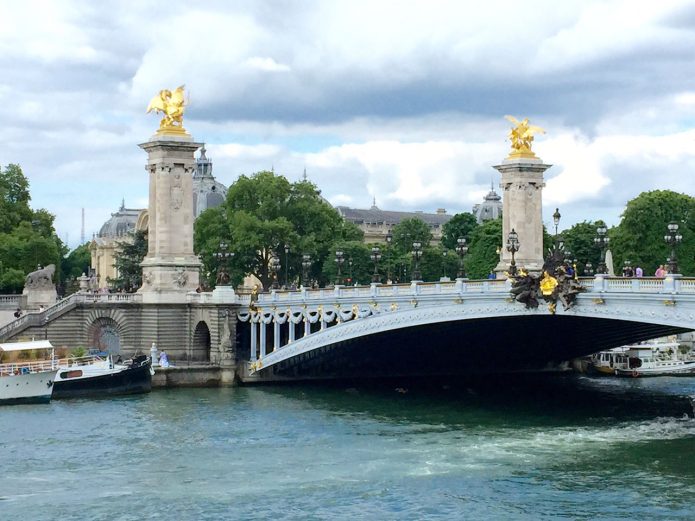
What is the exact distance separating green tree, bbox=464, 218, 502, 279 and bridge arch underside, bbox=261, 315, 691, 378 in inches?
750

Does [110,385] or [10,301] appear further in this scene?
[10,301]

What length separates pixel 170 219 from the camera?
228 ft

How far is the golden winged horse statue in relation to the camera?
69.8 metres

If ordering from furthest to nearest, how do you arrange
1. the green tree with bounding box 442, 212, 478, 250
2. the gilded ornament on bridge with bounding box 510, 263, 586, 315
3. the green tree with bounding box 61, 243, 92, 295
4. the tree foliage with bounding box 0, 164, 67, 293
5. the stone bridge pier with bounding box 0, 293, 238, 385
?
the green tree with bounding box 61, 243, 92, 295 < the green tree with bounding box 442, 212, 478, 250 < the tree foliage with bounding box 0, 164, 67, 293 < the stone bridge pier with bounding box 0, 293, 238, 385 < the gilded ornament on bridge with bounding box 510, 263, 586, 315

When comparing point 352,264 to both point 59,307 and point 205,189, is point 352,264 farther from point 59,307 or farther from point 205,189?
point 59,307

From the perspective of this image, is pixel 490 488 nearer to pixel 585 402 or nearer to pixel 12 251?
pixel 585 402

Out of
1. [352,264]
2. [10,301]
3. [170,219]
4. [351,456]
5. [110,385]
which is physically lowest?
[351,456]

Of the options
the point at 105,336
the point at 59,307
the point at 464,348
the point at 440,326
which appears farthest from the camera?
the point at 105,336

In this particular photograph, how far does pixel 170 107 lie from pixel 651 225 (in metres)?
29.4

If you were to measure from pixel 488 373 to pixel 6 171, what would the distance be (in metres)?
37.2

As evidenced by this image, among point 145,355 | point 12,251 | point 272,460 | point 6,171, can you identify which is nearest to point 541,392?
point 145,355

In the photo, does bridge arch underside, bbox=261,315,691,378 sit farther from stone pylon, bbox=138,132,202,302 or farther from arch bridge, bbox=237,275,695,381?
stone pylon, bbox=138,132,202,302

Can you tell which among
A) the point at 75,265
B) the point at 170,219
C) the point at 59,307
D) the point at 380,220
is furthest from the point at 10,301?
the point at 75,265

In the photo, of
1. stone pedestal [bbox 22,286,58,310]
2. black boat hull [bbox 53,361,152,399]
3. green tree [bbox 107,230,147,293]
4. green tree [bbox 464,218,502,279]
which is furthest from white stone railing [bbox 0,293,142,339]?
green tree [bbox 464,218,502,279]
